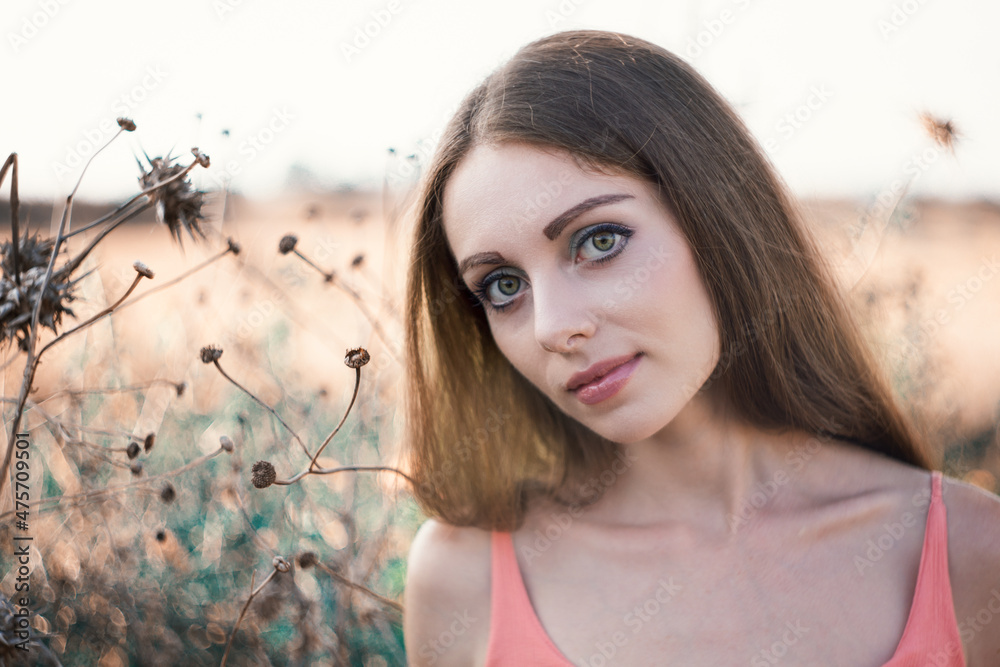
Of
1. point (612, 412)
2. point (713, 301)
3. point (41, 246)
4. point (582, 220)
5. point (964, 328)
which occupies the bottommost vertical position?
point (964, 328)

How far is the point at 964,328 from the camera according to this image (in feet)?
10.5

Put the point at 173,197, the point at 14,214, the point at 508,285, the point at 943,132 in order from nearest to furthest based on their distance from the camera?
the point at 14,214
the point at 173,197
the point at 508,285
the point at 943,132

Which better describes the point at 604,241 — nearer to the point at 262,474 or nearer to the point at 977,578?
the point at 262,474

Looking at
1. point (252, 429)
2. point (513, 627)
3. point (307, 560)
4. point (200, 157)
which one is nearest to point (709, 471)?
point (513, 627)

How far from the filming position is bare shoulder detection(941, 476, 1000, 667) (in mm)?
1371

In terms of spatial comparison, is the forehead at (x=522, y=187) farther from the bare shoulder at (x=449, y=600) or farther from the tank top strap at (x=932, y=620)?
the tank top strap at (x=932, y=620)

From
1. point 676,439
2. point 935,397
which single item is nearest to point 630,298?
point 676,439

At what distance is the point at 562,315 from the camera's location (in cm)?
131

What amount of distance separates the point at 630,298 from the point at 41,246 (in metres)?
0.96

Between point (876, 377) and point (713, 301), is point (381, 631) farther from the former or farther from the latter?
point (876, 377)

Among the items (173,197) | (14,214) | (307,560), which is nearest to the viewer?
(14,214)

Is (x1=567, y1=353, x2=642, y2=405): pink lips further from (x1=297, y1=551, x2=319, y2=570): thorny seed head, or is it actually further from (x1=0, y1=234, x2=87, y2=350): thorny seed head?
(x1=0, y1=234, x2=87, y2=350): thorny seed head

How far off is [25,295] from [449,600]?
109 centimetres

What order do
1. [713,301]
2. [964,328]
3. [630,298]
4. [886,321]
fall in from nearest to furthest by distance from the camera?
1. [630,298]
2. [713,301]
3. [886,321]
4. [964,328]
